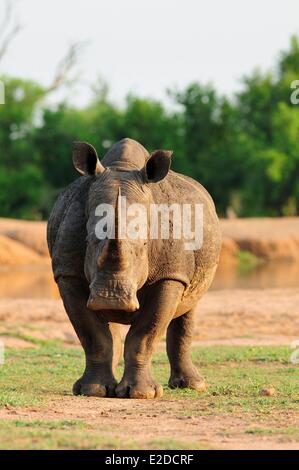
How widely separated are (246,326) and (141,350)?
6.83 meters

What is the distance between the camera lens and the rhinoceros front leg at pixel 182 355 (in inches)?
366

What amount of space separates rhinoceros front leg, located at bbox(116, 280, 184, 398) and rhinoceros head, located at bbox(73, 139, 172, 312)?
298 mm

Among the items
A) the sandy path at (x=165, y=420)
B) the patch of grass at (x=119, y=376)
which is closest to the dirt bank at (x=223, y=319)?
the patch of grass at (x=119, y=376)

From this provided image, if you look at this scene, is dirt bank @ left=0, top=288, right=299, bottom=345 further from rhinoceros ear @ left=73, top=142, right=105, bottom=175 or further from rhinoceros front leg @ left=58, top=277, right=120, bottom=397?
rhinoceros ear @ left=73, top=142, right=105, bottom=175

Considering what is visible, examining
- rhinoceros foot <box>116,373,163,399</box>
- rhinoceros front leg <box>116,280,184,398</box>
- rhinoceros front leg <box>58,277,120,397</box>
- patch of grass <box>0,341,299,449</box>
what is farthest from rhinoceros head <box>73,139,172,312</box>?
patch of grass <box>0,341,299,449</box>

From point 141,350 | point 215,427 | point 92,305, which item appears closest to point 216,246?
point 141,350

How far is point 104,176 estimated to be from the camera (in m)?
8.41

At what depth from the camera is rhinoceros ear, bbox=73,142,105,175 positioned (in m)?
8.37

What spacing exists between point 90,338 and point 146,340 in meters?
0.43

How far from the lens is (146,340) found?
845 cm

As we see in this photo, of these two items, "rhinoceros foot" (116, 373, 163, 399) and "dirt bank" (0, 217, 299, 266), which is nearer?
"rhinoceros foot" (116, 373, 163, 399)

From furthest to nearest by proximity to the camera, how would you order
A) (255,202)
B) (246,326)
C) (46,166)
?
(46,166) < (255,202) < (246,326)

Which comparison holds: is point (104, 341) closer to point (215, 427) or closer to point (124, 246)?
point (124, 246)

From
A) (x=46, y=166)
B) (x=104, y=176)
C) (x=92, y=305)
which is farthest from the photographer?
(x=46, y=166)
